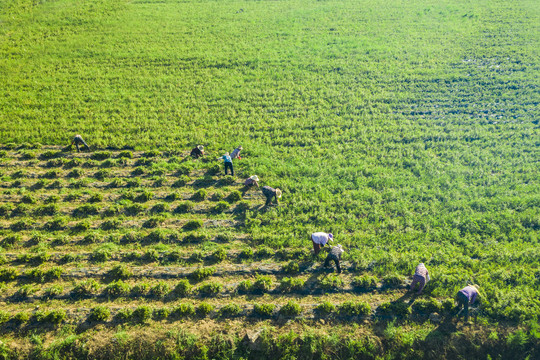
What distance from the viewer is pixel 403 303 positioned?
436 inches

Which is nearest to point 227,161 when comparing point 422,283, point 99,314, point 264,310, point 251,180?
point 251,180

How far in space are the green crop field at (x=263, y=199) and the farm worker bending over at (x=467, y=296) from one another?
498 millimetres

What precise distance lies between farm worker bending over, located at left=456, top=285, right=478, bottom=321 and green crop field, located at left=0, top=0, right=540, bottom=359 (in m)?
0.50

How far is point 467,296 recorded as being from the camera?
34.3ft

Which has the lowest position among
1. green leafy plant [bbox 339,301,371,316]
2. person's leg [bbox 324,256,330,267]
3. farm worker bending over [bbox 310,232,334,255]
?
green leafy plant [bbox 339,301,371,316]

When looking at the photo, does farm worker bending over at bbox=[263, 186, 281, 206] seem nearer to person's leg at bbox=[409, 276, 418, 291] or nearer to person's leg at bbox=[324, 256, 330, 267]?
person's leg at bbox=[324, 256, 330, 267]

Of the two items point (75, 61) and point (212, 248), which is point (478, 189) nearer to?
point (212, 248)

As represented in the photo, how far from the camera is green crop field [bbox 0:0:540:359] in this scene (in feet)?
34.6

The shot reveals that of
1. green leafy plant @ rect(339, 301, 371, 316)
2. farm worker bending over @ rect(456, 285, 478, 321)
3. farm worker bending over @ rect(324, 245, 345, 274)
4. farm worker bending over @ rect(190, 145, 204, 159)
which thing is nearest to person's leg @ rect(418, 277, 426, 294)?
farm worker bending over @ rect(456, 285, 478, 321)

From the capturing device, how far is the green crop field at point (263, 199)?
10539 mm

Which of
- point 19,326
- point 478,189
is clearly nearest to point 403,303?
point 478,189

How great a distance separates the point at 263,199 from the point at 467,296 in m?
9.83

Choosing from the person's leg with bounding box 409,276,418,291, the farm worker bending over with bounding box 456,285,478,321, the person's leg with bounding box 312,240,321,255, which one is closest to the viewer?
the farm worker bending over with bounding box 456,285,478,321

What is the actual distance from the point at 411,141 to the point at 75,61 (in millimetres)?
33268
